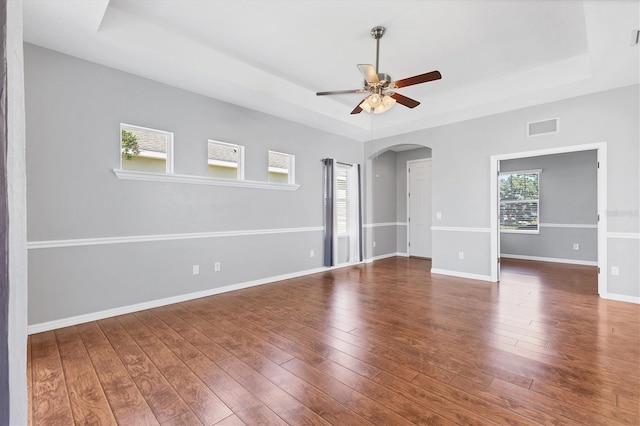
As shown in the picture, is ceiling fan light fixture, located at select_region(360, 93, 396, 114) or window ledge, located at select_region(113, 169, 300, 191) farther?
window ledge, located at select_region(113, 169, 300, 191)

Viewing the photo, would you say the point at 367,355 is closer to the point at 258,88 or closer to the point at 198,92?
the point at 258,88

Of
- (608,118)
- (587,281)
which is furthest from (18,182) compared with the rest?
(587,281)

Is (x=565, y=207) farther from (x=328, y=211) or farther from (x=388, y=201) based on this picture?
(x=328, y=211)

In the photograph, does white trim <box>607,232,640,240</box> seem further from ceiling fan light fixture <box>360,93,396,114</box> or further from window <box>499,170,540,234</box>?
ceiling fan light fixture <box>360,93,396,114</box>

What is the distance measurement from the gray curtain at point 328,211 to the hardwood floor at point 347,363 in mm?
1971

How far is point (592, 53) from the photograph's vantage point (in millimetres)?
3238

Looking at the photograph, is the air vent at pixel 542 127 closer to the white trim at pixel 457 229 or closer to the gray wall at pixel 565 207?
the white trim at pixel 457 229

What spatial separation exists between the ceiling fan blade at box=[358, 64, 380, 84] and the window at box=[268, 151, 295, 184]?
94.6 inches

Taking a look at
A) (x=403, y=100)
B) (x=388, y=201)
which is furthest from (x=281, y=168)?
(x=388, y=201)

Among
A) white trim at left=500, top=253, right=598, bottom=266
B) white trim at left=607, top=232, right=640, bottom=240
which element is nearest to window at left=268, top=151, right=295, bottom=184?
white trim at left=607, top=232, right=640, bottom=240

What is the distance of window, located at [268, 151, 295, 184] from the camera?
17.0 ft

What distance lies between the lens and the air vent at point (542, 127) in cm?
446

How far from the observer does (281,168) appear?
5352mm

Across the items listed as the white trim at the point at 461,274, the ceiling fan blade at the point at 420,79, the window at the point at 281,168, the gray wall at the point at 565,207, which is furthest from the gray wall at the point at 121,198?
the gray wall at the point at 565,207
